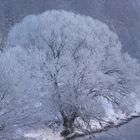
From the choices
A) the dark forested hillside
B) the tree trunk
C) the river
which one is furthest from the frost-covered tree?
the dark forested hillside

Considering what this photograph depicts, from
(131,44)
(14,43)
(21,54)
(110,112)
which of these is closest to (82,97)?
(21,54)

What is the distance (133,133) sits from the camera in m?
29.8

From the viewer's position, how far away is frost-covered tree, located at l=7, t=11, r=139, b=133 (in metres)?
28.7

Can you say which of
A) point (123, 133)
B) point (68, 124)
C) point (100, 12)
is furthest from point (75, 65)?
point (100, 12)

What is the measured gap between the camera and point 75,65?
29453mm

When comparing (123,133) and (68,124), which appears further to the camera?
(123,133)

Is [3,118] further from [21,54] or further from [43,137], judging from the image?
[21,54]

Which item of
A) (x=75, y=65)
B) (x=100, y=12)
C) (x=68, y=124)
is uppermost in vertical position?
(x=100, y=12)

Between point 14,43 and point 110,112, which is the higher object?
point 14,43

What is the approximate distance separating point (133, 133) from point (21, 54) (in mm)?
9213

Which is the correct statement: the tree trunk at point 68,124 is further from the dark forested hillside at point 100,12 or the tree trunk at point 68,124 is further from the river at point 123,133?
the dark forested hillside at point 100,12

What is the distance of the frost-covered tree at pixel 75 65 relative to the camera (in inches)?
1129

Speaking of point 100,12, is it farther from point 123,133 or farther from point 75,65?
point 123,133

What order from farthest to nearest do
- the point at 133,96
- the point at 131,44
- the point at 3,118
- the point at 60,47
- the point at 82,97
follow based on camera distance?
the point at 131,44
the point at 133,96
the point at 60,47
the point at 82,97
the point at 3,118
